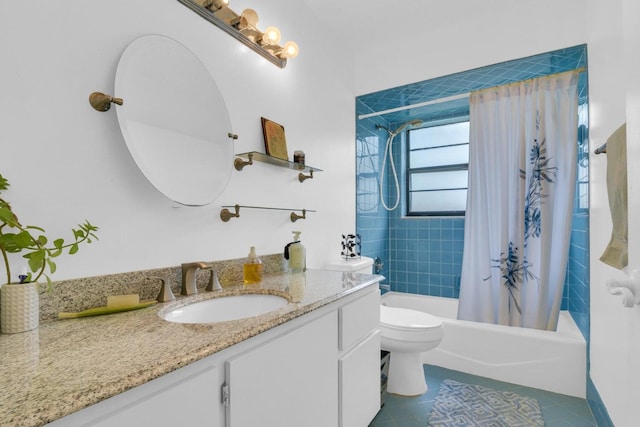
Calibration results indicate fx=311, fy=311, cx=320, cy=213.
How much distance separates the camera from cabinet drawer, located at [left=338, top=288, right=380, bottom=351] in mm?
1285

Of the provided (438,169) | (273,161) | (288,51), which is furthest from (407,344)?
(438,169)

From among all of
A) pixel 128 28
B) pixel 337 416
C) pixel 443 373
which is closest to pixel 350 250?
pixel 443 373

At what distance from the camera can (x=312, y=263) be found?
2090mm

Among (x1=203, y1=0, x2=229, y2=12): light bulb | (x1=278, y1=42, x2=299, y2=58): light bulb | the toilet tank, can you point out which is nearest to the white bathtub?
the toilet tank

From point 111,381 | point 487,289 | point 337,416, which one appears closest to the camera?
point 111,381

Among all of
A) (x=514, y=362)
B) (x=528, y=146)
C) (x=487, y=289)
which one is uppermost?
(x=528, y=146)

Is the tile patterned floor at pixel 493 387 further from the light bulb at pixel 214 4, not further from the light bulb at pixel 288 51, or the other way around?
the light bulb at pixel 214 4

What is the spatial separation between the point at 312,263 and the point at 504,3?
2139 millimetres

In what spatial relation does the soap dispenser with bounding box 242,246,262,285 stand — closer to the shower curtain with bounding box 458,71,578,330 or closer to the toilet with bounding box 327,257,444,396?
the toilet with bounding box 327,257,444,396

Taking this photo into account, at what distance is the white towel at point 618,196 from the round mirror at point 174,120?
5.11ft

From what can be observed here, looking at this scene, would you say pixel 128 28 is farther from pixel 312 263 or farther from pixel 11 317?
pixel 312 263

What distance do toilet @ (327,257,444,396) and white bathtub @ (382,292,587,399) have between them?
353 millimetres

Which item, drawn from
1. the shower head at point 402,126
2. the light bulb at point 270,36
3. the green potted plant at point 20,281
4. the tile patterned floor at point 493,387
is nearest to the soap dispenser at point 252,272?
the green potted plant at point 20,281

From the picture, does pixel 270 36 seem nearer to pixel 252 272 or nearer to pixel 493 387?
pixel 252 272
